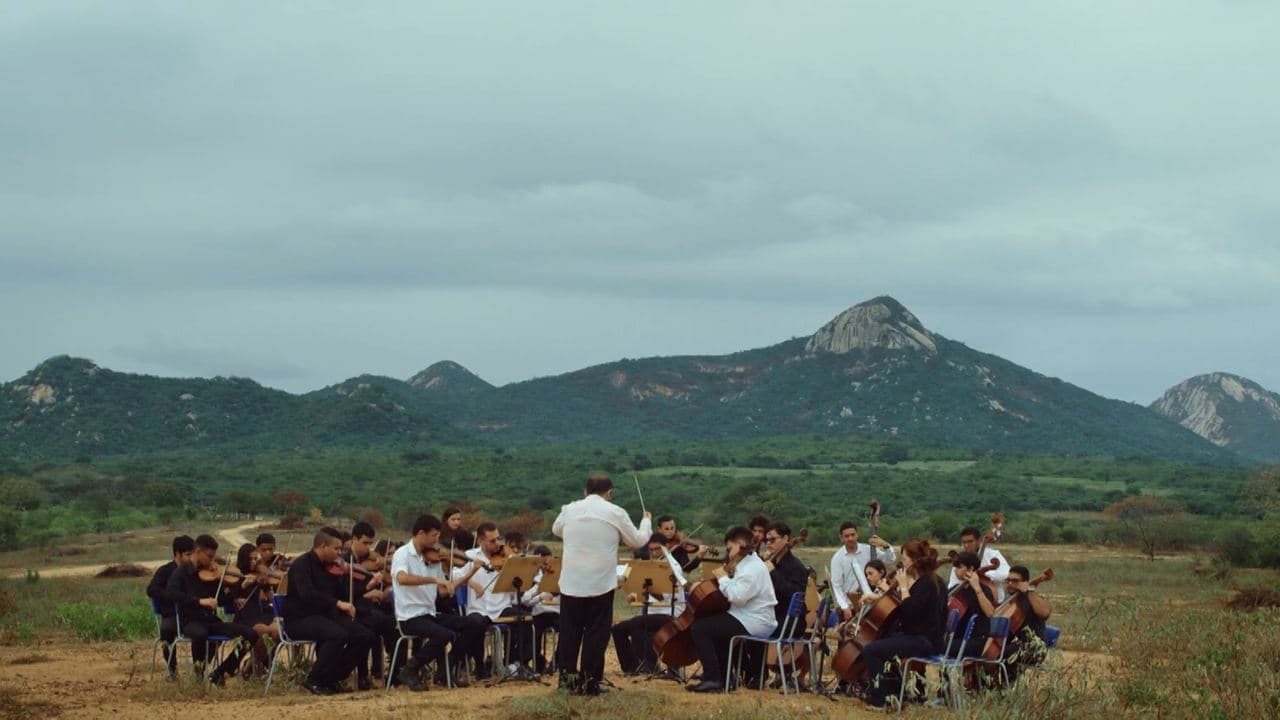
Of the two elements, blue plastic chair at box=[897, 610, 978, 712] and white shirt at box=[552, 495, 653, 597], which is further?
white shirt at box=[552, 495, 653, 597]

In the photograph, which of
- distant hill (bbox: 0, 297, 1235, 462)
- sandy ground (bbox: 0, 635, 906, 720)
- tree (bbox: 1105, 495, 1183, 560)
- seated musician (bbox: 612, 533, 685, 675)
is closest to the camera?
sandy ground (bbox: 0, 635, 906, 720)

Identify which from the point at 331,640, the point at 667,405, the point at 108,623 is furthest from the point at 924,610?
the point at 667,405

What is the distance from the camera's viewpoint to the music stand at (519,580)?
41.1ft

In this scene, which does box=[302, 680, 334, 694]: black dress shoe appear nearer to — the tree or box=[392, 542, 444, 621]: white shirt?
box=[392, 542, 444, 621]: white shirt

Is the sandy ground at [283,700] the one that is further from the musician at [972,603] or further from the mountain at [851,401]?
the mountain at [851,401]

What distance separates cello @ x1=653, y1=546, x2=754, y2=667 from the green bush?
26.1 ft

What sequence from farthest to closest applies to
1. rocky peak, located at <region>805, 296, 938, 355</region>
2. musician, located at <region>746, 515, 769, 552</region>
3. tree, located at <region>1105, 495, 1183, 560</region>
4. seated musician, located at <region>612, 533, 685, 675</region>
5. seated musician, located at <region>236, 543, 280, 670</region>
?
rocky peak, located at <region>805, 296, 938, 355</region>, tree, located at <region>1105, 495, 1183, 560</region>, seated musician, located at <region>612, 533, 685, 675</region>, musician, located at <region>746, 515, 769, 552</region>, seated musician, located at <region>236, 543, 280, 670</region>

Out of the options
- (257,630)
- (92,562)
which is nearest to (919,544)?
(257,630)

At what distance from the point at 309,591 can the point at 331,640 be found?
1.47ft

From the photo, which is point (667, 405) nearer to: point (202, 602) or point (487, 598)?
point (487, 598)

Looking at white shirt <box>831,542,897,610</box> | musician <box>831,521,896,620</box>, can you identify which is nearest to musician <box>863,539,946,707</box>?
musician <box>831,521,896,620</box>

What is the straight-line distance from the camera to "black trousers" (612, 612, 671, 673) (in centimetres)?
1380

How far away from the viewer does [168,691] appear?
12023 mm

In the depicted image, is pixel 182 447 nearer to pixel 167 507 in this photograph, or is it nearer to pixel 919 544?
pixel 167 507
